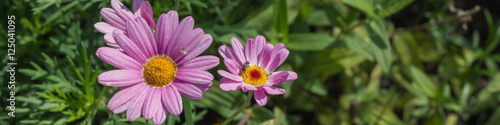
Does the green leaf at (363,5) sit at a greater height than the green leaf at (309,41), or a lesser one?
greater

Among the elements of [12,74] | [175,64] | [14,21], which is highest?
[14,21]

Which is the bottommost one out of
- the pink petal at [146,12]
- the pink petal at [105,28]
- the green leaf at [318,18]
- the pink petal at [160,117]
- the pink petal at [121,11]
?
the pink petal at [160,117]

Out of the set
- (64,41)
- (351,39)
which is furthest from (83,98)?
(351,39)

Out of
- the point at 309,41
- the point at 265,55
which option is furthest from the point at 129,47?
the point at 309,41

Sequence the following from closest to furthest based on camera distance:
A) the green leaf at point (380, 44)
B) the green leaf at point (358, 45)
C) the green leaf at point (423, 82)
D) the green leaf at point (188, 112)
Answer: the green leaf at point (188, 112)
the green leaf at point (380, 44)
the green leaf at point (358, 45)
the green leaf at point (423, 82)

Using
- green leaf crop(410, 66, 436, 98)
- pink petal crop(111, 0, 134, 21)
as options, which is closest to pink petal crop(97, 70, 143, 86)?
pink petal crop(111, 0, 134, 21)

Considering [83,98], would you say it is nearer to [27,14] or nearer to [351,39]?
[27,14]

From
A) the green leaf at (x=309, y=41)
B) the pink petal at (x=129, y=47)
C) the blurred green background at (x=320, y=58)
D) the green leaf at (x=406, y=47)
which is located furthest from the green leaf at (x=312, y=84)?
the pink petal at (x=129, y=47)

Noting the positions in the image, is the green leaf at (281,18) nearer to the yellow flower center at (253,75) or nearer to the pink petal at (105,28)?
the yellow flower center at (253,75)
